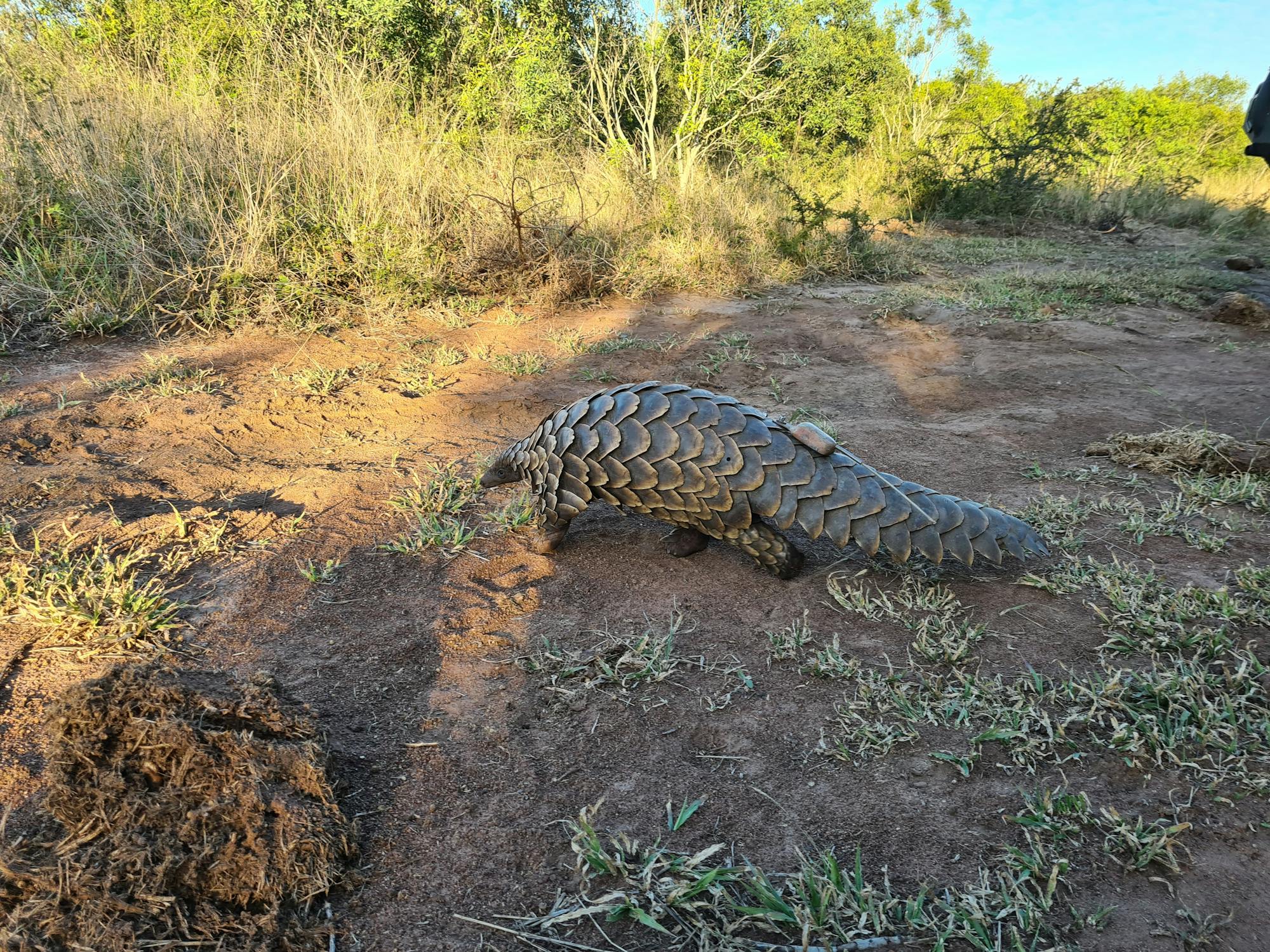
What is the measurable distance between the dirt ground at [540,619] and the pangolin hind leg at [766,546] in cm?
7

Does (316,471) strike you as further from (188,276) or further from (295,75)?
(295,75)

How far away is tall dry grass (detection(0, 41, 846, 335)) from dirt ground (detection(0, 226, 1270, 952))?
0.69 m

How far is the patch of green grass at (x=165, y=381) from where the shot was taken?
159 inches

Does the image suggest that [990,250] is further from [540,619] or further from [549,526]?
[540,619]

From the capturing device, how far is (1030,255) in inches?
353

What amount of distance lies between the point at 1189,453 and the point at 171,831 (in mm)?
3917

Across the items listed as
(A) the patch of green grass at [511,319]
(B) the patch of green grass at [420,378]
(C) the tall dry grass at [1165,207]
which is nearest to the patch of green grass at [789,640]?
(B) the patch of green grass at [420,378]

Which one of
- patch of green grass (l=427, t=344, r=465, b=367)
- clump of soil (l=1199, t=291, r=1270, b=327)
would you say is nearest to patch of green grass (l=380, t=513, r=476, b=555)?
patch of green grass (l=427, t=344, r=465, b=367)

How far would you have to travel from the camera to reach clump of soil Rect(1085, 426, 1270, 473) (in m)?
3.06

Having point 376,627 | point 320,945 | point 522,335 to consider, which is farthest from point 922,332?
point 320,945

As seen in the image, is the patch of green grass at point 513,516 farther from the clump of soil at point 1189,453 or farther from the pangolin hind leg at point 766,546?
the clump of soil at point 1189,453

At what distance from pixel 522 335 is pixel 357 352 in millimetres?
1295

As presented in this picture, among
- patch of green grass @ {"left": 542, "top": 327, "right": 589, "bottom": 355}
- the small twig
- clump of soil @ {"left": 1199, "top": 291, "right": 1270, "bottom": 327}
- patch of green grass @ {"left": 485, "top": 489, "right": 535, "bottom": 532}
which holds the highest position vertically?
clump of soil @ {"left": 1199, "top": 291, "right": 1270, "bottom": 327}

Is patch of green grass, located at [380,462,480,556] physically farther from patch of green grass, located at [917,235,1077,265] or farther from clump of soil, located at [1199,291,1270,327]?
patch of green grass, located at [917,235,1077,265]
